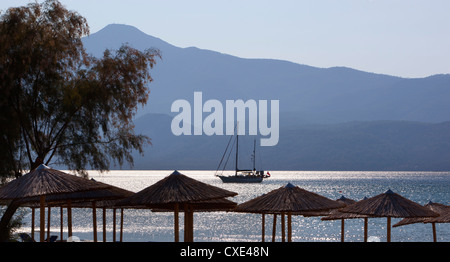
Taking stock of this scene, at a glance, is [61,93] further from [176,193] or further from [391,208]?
[391,208]

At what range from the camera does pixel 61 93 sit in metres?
19.5

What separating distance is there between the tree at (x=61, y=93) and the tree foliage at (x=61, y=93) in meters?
0.03

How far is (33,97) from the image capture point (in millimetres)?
19297

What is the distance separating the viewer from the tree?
18.7 m

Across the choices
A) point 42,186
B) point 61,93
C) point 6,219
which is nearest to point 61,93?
point 61,93

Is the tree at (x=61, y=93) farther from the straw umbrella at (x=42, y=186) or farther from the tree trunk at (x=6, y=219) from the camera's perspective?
the straw umbrella at (x=42, y=186)

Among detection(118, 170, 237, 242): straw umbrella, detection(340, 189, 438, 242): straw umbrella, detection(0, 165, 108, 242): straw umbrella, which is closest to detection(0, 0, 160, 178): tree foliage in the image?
detection(0, 165, 108, 242): straw umbrella

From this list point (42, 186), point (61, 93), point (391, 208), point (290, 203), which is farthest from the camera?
point (61, 93)

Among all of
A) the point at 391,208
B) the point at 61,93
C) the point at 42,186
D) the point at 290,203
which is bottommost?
the point at 391,208

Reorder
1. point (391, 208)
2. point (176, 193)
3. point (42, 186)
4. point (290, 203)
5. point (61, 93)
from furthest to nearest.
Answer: point (61, 93) → point (391, 208) → point (290, 203) → point (176, 193) → point (42, 186)

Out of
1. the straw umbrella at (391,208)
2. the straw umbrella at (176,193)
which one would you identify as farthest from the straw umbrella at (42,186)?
the straw umbrella at (391,208)

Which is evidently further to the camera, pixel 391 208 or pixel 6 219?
pixel 6 219

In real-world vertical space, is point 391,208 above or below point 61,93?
below
